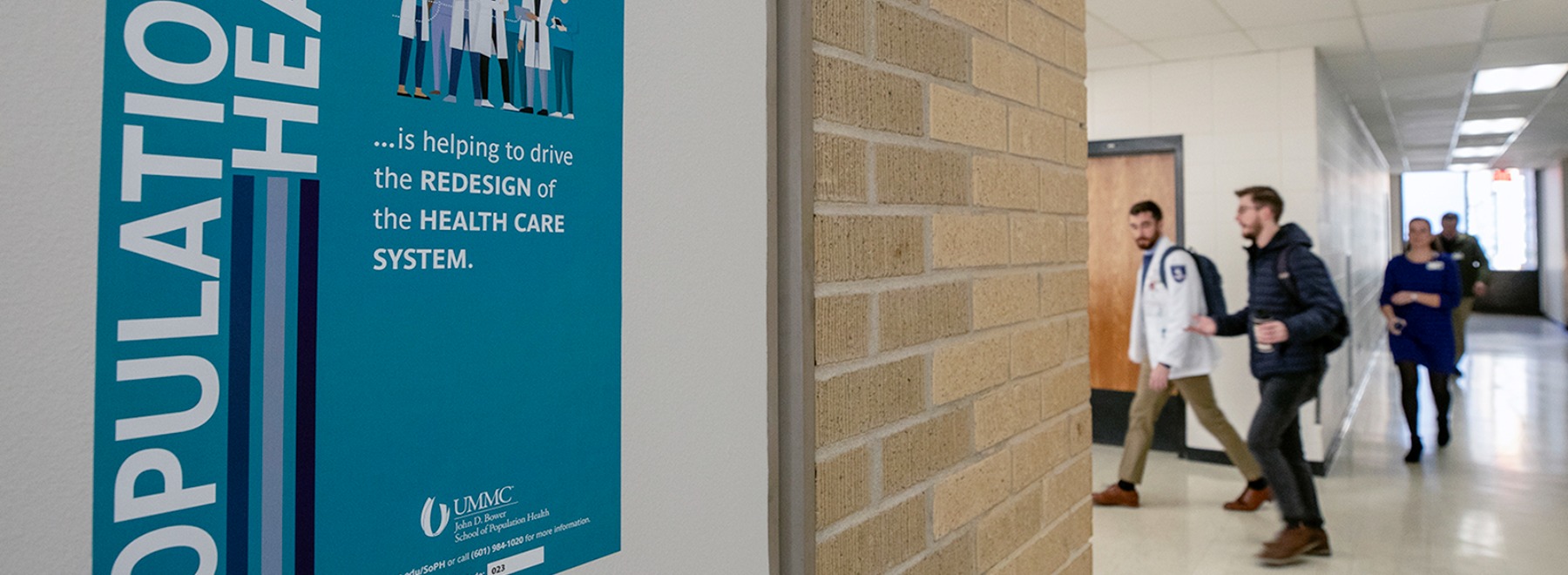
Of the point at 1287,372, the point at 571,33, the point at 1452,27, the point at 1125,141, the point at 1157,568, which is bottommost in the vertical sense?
the point at 1157,568

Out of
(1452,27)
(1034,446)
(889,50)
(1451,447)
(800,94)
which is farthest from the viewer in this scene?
(1451,447)

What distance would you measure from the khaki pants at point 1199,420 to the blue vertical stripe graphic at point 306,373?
437 centimetres

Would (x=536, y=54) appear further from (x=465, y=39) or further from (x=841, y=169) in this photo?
(x=841, y=169)

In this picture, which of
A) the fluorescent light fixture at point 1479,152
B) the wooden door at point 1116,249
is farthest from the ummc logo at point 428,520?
the fluorescent light fixture at point 1479,152

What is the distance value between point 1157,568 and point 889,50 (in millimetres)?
3233

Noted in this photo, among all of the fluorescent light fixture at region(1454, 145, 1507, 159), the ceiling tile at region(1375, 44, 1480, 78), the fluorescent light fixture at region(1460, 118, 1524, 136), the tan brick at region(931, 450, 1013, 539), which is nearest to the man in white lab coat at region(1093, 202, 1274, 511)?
the ceiling tile at region(1375, 44, 1480, 78)

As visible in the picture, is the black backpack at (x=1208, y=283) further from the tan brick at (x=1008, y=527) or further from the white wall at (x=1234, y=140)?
the tan brick at (x=1008, y=527)

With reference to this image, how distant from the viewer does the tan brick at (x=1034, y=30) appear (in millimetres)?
1356

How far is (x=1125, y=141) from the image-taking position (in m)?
5.68

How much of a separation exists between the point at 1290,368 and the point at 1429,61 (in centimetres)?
351

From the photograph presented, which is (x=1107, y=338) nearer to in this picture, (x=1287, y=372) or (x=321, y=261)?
(x=1287, y=372)

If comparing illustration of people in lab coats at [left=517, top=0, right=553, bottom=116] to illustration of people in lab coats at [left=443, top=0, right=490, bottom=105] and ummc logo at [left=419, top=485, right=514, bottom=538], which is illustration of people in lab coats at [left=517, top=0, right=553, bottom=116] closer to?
illustration of people in lab coats at [left=443, top=0, right=490, bottom=105]

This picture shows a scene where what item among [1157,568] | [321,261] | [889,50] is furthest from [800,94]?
[1157,568]

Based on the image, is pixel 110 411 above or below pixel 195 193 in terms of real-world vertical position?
below
